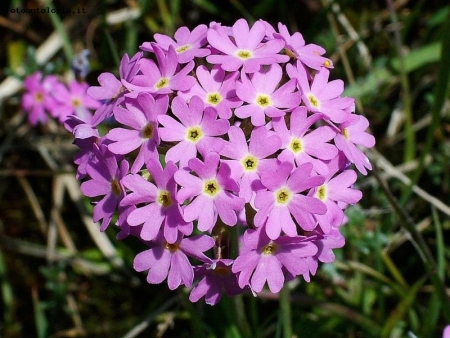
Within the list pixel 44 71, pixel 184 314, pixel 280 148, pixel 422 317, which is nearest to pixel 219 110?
pixel 280 148

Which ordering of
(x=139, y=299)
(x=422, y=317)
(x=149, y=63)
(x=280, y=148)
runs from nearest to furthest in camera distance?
1. (x=280, y=148)
2. (x=149, y=63)
3. (x=422, y=317)
4. (x=139, y=299)

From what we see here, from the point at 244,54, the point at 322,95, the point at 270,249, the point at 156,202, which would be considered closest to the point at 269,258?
the point at 270,249

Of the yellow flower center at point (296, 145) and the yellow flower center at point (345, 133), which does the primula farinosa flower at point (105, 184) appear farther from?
the yellow flower center at point (345, 133)

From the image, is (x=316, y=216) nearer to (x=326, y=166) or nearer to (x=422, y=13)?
(x=326, y=166)

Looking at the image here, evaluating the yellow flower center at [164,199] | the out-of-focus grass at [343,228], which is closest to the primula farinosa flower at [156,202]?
the yellow flower center at [164,199]

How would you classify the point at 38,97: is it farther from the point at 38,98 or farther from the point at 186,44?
the point at 186,44

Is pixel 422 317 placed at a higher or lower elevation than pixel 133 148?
lower

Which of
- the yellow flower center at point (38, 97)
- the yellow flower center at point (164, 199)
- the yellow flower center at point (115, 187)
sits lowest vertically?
the yellow flower center at point (38, 97)
